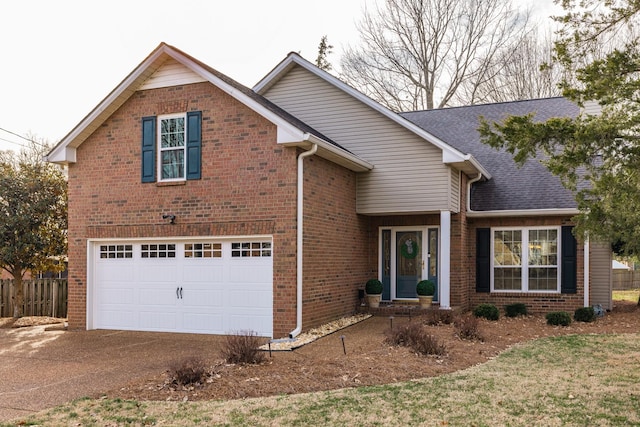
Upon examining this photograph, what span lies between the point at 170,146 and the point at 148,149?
19.6 inches

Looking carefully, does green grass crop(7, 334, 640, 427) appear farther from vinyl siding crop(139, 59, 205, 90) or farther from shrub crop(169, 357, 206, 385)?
vinyl siding crop(139, 59, 205, 90)

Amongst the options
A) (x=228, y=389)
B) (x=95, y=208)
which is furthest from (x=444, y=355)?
(x=95, y=208)

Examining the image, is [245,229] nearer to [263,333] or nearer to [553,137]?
[263,333]

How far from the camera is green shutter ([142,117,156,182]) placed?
1327 cm

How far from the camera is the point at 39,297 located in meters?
17.6

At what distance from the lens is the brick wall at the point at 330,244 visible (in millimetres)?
12555

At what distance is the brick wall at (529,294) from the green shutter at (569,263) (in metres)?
0.09

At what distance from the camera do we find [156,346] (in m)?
11.5

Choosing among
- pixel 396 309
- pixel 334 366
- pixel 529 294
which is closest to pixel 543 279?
pixel 529 294

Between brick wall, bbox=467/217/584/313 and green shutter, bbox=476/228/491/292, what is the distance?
146 millimetres

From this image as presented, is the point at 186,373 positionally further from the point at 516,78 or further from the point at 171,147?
the point at 516,78

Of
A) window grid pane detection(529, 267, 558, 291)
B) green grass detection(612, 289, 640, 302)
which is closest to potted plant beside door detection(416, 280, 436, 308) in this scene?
window grid pane detection(529, 267, 558, 291)

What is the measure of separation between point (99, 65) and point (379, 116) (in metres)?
7.76

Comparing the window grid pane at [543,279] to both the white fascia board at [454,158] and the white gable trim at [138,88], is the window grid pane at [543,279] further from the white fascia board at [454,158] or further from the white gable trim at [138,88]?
the white gable trim at [138,88]
